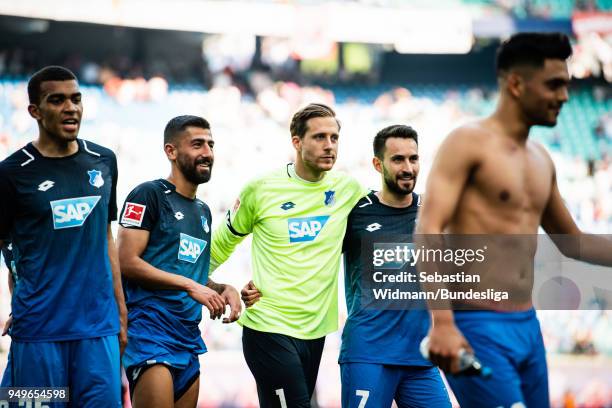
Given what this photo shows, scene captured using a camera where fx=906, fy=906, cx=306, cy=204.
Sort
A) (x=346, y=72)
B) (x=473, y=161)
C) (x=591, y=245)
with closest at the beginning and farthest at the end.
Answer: (x=473, y=161), (x=591, y=245), (x=346, y=72)

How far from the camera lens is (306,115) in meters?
6.48

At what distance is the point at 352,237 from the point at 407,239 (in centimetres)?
38

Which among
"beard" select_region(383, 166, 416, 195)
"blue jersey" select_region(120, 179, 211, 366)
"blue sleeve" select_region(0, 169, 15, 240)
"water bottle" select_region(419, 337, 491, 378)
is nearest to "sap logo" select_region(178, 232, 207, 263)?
"blue jersey" select_region(120, 179, 211, 366)

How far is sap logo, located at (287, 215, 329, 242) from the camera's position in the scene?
6.15 meters

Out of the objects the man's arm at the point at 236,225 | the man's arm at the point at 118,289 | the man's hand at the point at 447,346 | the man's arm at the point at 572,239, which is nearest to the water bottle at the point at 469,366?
the man's hand at the point at 447,346

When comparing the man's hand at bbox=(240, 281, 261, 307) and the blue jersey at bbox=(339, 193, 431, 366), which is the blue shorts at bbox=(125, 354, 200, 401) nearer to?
the man's hand at bbox=(240, 281, 261, 307)

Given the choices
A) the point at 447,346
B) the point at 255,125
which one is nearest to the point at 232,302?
the point at 447,346

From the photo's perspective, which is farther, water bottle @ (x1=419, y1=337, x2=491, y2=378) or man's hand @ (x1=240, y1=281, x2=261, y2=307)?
man's hand @ (x1=240, y1=281, x2=261, y2=307)

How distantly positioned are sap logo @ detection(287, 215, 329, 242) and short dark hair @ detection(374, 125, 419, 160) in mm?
656

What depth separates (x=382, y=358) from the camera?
591cm

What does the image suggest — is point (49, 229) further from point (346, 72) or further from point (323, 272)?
point (346, 72)

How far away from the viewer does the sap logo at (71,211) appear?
16.6ft

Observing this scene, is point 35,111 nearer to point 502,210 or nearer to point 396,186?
point 396,186

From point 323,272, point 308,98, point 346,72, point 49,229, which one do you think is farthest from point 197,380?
point 346,72
